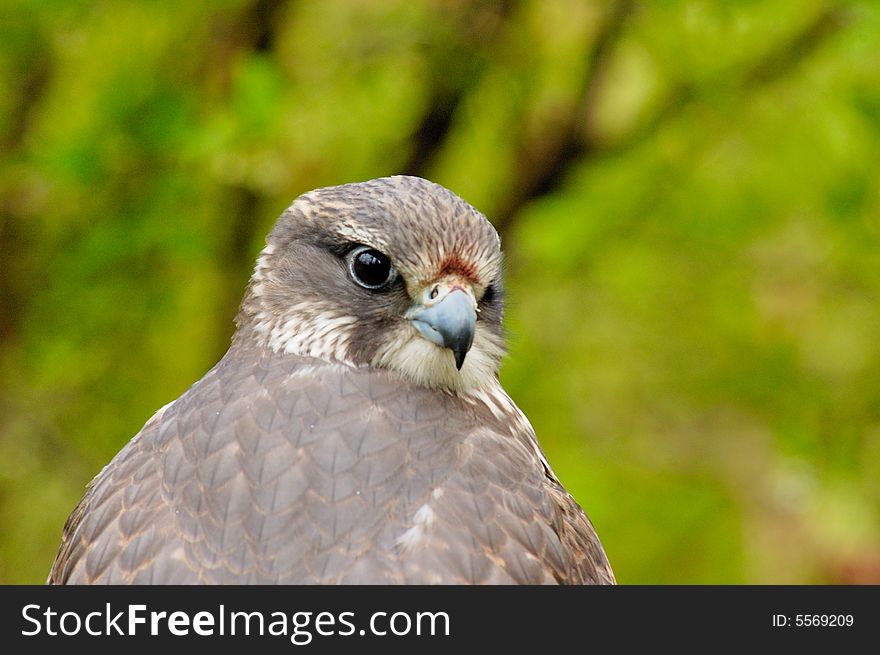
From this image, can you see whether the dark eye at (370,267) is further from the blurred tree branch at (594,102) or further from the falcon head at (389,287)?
the blurred tree branch at (594,102)

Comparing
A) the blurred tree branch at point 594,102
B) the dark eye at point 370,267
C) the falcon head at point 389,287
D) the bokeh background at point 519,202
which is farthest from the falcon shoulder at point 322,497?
the blurred tree branch at point 594,102

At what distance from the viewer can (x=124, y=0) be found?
6270mm

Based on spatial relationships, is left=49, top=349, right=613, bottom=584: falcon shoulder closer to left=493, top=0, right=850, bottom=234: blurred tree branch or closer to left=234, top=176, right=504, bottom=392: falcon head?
left=234, top=176, right=504, bottom=392: falcon head

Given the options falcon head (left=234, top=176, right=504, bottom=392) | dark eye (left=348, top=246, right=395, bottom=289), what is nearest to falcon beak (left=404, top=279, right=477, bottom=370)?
falcon head (left=234, top=176, right=504, bottom=392)

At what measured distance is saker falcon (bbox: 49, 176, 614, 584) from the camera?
325cm

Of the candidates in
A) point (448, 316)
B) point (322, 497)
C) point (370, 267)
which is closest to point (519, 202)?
point (370, 267)

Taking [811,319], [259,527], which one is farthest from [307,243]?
[811,319]

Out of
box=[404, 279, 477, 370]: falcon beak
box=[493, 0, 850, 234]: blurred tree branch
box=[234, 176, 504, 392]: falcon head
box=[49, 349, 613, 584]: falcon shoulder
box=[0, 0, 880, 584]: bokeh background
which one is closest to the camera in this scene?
box=[49, 349, 613, 584]: falcon shoulder

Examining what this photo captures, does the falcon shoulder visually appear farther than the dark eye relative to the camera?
No

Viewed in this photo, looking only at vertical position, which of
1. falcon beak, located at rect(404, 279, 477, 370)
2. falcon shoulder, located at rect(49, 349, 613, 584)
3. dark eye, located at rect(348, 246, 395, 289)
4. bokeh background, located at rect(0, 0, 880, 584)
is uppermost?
bokeh background, located at rect(0, 0, 880, 584)

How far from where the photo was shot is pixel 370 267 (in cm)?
394

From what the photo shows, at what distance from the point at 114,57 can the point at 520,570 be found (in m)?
4.24

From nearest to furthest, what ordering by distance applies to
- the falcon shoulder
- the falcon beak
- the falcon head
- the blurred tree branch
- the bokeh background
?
1. the falcon shoulder
2. the falcon beak
3. the falcon head
4. the bokeh background
5. the blurred tree branch

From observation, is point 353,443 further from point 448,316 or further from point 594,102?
point 594,102
